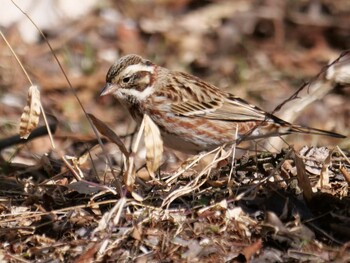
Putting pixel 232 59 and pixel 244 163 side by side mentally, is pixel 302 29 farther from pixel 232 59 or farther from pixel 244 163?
pixel 244 163

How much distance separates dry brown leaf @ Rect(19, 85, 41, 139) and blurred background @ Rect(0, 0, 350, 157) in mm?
4309

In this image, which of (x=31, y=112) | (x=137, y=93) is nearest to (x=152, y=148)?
(x=31, y=112)

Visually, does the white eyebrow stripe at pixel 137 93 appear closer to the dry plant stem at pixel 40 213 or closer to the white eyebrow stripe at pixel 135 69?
the white eyebrow stripe at pixel 135 69

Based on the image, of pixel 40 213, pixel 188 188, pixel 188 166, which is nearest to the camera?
pixel 188 188

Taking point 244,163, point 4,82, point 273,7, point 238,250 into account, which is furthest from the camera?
point 273,7

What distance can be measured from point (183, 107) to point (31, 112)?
2344mm

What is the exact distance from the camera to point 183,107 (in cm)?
772

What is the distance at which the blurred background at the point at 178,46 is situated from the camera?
10.8m

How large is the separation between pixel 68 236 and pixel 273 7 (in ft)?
26.2

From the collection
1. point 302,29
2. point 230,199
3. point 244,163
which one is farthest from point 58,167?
point 302,29

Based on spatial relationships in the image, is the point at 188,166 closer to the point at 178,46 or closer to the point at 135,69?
the point at 135,69

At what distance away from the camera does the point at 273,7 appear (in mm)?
12805

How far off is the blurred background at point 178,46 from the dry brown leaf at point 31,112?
4309 mm

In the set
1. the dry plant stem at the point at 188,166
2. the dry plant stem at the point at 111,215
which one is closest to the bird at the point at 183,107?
the dry plant stem at the point at 188,166
